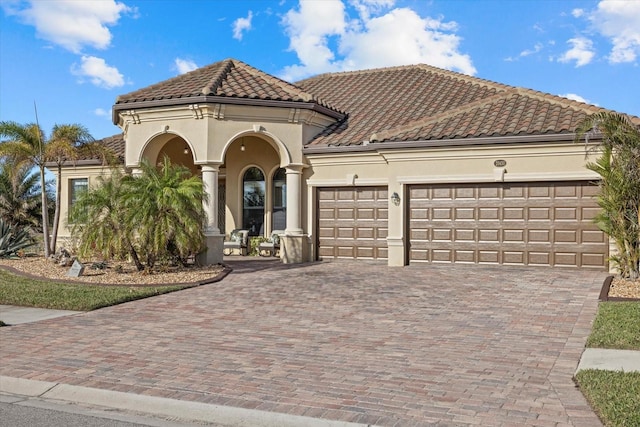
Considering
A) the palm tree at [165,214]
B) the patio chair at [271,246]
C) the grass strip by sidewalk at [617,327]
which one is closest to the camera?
the grass strip by sidewalk at [617,327]

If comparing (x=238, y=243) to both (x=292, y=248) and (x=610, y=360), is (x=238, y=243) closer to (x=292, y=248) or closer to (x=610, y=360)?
(x=292, y=248)

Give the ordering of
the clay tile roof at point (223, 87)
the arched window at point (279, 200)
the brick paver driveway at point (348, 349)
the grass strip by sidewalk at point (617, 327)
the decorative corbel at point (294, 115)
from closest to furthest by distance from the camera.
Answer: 1. the brick paver driveway at point (348, 349)
2. the grass strip by sidewalk at point (617, 327)
3. the clay tile roof at point (223, 87)
4. the decorative corbel at point (294, 115)
5. the arched window at point (279, 200)

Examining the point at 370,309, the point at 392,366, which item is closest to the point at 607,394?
the point at 392,366

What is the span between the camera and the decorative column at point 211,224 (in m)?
17.8

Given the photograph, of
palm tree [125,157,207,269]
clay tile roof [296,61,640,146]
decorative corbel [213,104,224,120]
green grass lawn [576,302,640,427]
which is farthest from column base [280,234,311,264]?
green grass lawn [576,302,640,427]

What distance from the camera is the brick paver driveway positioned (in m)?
6.14

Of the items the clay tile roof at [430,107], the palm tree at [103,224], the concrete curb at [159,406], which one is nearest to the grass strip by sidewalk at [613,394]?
the concrete curb at [159,406]

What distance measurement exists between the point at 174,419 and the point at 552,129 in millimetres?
12999

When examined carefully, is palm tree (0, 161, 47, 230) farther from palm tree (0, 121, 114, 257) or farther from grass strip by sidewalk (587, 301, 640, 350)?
grass strip by sidewalk (587, 301, 640, 350)

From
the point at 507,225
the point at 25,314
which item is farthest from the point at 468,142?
the point at 25,314

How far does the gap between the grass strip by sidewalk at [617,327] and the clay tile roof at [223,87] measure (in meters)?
11.3

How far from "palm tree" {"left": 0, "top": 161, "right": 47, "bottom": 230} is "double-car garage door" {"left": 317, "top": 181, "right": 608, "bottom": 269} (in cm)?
1473

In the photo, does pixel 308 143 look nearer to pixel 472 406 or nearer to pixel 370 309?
pixel 370 309

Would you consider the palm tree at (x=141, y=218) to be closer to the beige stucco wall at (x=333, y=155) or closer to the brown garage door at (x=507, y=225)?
the beige stucco wall at (x=333, y=155)
